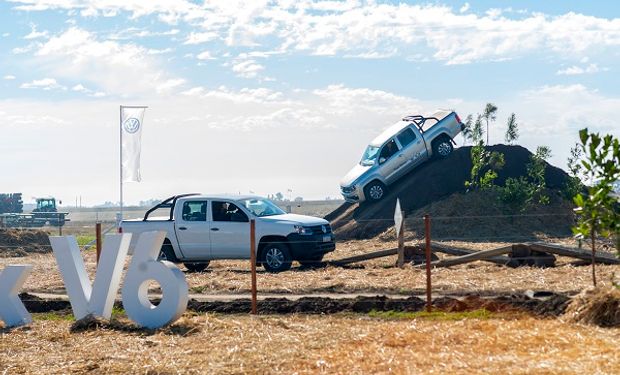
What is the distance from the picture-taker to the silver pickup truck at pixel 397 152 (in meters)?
34.7

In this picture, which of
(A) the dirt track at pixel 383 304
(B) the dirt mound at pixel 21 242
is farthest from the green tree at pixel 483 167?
(A) the dirt track at pixel 383 304

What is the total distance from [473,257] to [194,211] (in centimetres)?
654

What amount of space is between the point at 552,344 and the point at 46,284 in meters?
13.0

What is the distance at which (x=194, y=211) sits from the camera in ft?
74.3

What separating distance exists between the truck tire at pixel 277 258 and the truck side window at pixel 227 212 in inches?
45.5

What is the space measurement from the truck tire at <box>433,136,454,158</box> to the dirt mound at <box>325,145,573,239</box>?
8.6 inches

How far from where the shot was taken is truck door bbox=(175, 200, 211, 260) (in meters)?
22.3

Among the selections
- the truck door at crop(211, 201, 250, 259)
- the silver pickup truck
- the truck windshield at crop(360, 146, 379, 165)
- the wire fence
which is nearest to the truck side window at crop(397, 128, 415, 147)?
the silver pickup truck

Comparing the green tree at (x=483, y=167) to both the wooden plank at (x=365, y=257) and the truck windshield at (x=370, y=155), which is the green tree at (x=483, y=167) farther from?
the wooden plank at (x=365, y=257)

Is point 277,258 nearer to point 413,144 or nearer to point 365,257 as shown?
point 365,257

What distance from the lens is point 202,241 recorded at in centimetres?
2230

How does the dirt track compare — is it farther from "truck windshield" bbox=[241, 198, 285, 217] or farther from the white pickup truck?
"truck windshield" bbox=[241, 198, 285, 217]

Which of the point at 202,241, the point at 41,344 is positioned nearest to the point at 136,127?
the point at 202,241

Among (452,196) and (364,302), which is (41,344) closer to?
(364,302)
